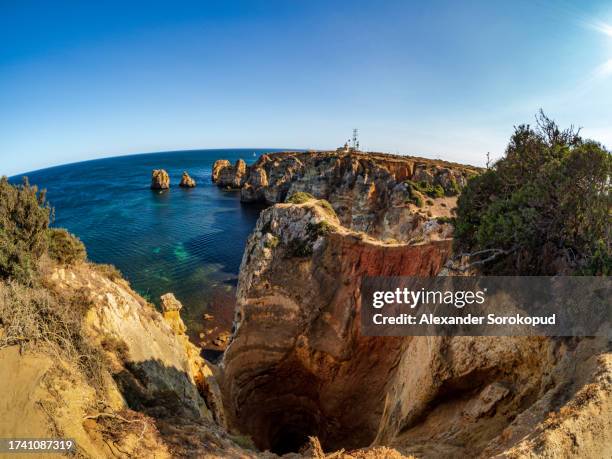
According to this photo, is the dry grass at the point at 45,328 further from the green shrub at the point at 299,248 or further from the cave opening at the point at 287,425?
the cave opening at the point at 287,425

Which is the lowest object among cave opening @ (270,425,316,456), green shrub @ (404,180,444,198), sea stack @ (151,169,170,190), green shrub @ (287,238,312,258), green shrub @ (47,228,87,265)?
cave opening @ (270,425,316,456)

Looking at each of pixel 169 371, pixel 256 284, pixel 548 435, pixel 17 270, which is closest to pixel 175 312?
pixel 256 284

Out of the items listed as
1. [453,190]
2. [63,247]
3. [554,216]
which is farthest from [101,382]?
[453,190]

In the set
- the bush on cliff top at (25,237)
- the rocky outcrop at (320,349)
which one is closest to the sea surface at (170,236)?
the rocky outcrop at (320,349)

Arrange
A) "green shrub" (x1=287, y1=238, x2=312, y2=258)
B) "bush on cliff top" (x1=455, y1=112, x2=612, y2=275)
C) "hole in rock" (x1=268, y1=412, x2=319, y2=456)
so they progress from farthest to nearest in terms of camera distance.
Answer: "hole in rock" (x1=268, y1=412, x2=319, y2=456)
"green shrub" (x1=287, y1=238, x2=312, y2=258)
"bush on cliff top" (x1=455, y1=112, x2=612, y2=275)

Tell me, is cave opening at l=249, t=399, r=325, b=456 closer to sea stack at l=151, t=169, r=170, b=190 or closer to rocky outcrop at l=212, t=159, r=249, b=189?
rocky outcrop at l=212, t=159, r=249, b=189

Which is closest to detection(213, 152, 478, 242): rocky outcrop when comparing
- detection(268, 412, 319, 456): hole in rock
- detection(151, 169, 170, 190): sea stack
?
detection(268, 412, 319, 456): hole in rock
